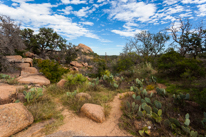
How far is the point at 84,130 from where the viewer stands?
281 centimetres

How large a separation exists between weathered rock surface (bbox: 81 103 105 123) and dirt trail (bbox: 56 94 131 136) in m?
→ 0.12

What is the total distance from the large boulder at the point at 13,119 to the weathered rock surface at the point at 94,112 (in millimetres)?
1545

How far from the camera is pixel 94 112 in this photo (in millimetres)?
3336

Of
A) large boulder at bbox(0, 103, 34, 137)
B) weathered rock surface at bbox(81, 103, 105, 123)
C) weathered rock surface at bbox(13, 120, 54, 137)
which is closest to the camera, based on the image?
large boulder at bbox(0, 103, 34, 137)

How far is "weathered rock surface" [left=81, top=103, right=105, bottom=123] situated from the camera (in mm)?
3227

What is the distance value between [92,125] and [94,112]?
39 cm

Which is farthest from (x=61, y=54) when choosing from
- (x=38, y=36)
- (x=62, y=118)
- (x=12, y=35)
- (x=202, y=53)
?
(x=202, y=53)

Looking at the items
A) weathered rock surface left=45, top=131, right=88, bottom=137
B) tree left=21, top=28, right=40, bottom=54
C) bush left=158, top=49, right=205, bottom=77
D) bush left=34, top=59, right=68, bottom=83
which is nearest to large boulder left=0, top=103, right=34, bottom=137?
weathered rock surface left=45, top=131, right=88, bottom=137

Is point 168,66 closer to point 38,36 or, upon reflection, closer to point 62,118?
point 62,118

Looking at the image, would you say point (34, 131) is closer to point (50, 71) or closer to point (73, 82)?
point (73, 82)

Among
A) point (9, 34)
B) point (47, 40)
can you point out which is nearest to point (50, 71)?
point (9, 34)

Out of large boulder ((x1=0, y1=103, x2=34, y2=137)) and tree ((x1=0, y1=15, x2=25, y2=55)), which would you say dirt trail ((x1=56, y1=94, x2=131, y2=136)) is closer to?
large boulder ((x1=0, y1=103, x2=34, y2=137))

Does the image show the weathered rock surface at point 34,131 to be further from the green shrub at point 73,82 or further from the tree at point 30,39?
the tree at point 30,39

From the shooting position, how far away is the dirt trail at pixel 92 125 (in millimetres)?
2769
